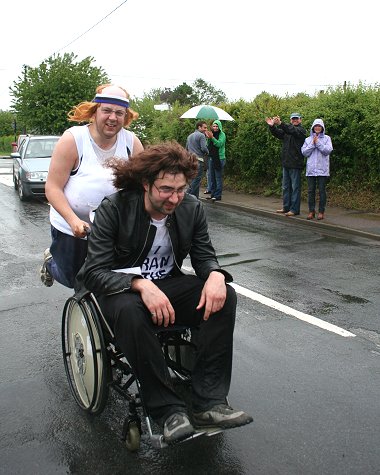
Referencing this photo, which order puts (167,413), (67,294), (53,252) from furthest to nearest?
(67,294) < (53,252) < (167,413)

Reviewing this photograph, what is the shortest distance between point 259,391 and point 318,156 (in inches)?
299

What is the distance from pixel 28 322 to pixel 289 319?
2373mm

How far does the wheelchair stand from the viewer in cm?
308

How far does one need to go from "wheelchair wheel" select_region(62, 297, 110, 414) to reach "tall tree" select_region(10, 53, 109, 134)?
23.7 m

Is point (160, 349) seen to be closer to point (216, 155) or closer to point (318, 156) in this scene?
point (318, 156)

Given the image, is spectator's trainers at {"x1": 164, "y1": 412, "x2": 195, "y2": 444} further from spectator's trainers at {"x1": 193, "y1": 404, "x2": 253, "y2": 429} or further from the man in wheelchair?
spectator's trainers at {"x1": 193, "y1": 404, "x2": 253, "y2": 429}

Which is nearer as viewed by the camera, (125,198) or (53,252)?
(125,198)

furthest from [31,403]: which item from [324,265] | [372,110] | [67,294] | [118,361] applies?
[372,110]

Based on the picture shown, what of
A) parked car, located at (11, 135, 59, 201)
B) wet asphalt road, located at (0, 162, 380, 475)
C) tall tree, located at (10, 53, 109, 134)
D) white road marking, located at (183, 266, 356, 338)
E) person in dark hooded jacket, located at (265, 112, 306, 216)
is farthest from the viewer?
tall tree, located at (10, 53, 109, 134)

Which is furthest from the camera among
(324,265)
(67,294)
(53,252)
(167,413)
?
(324,265)

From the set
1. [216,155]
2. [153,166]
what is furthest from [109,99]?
[216,155]

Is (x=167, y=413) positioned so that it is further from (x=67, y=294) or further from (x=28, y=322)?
(x=67, y=294)

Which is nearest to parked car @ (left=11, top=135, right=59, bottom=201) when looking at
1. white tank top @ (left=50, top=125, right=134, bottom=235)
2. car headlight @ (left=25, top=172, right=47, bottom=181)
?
car headlight @ (left=25, top=172, right=47, bottom=181)

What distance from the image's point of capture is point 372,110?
11383 millimetres
